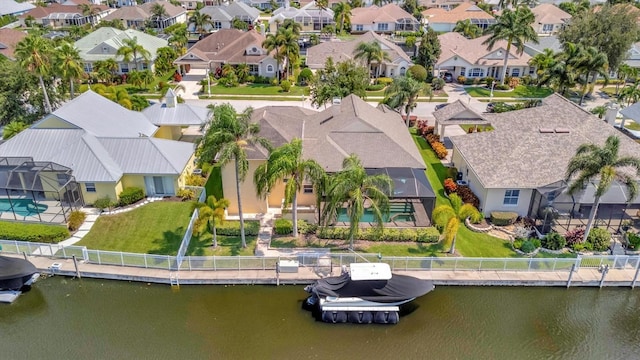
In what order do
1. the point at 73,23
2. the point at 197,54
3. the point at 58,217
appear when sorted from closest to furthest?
1. the point at 58,217
2. the point at 197,54
3. the point at 73,23

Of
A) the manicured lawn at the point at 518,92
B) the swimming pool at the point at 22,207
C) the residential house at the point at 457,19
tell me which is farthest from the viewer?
the residential house at the point at 457,19

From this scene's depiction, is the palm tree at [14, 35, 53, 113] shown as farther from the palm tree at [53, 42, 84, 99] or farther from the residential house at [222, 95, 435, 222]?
the residential house at [222, 95, 435, 222]

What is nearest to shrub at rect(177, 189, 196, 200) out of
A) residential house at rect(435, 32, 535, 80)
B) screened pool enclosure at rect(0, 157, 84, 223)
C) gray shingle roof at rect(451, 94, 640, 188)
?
screened pool enclosure at rect(0, 157, 84, 223)

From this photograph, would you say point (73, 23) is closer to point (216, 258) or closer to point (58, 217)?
point (58, 217)

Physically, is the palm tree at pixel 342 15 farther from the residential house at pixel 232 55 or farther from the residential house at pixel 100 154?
the residential house at pixel 100 154

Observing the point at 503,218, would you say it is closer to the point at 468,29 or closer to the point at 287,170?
the point at 287,170

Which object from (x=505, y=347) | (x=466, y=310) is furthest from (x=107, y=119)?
(x=505, y=347)

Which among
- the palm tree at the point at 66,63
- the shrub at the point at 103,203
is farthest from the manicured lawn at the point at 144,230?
the palm tree at the point at 66,63
